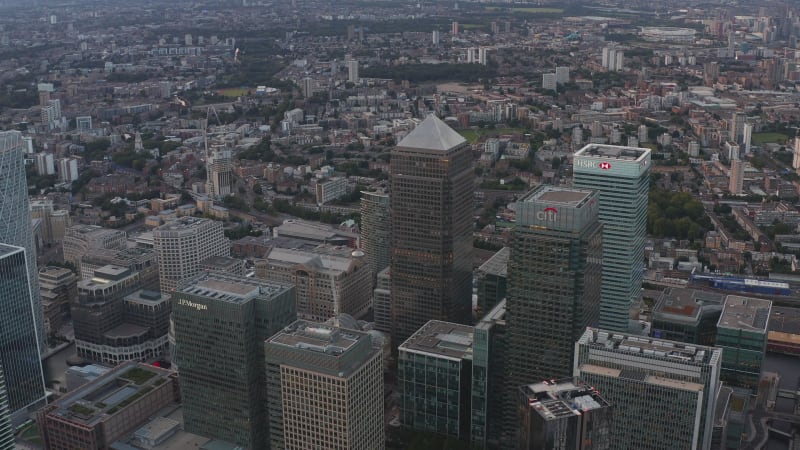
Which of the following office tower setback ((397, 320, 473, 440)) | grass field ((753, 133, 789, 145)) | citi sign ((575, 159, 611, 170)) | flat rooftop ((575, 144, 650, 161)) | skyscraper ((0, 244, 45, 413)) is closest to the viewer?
office tower setback ((397, 320, 473, 440))

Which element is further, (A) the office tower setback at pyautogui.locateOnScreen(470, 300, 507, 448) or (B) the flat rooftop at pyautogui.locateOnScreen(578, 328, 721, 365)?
(A) the office tower setback at pyautogui.locateOnScreen(470, 300, 507, 448)

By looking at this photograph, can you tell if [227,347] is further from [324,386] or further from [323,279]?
[323,279]

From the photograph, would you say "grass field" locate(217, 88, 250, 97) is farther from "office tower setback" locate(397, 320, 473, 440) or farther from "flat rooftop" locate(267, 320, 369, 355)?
"flat rooftop" locate(267, 320, 369, 355)

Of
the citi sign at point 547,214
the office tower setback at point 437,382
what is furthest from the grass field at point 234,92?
the citi sign at point 547,214

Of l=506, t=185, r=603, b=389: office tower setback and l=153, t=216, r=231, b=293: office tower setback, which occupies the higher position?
l=506, t=185, r=603, b=389: office tower setback

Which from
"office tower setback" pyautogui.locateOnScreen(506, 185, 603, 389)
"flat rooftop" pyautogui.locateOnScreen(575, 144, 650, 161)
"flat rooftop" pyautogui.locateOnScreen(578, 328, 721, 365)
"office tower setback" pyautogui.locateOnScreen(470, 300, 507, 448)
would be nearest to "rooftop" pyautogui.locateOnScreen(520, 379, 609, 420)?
"flat rooftop" pyautogui.locateOnScreen(578, 328, 721, 365)

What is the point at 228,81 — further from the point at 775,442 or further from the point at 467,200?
the point at 775,442

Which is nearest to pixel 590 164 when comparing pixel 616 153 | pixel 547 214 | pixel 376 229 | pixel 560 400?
Answer: pixel 616 153

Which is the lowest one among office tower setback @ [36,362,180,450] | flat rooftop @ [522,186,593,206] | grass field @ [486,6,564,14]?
office tower setback @ [36,362,180,450]
